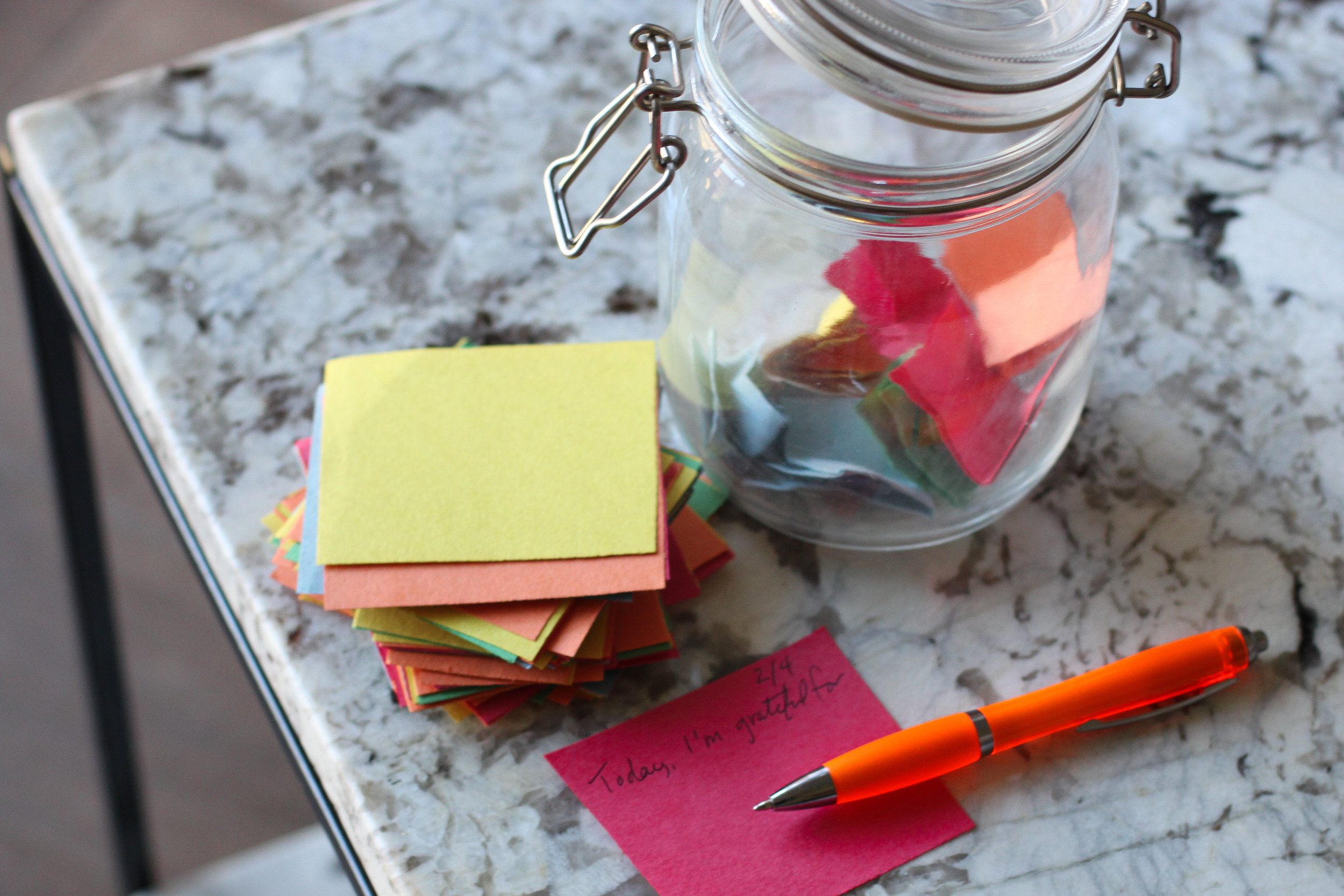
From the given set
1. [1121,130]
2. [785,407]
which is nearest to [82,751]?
[785,407]

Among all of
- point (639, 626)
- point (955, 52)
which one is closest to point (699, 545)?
point (639, 626)

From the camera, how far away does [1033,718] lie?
52 centimetres

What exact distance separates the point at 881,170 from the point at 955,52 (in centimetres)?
5

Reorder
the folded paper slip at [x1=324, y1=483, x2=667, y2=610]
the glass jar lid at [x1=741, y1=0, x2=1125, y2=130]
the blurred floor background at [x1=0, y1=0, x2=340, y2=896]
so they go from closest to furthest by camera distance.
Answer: the glass jar lid at [x1=741, y1=0, x2=1125, y2=130] < the folded paper slip at [x1=324, y1=483, x2=667, y2=610] < the blurred floor background at [x1=0, y1=0, x2=340, y2=896]

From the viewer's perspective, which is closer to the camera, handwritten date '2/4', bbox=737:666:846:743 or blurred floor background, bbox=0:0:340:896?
handwritten date '2/4', bbox=737:666:846:743

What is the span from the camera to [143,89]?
2.46 ft

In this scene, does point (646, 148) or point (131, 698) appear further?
point (131, 698)

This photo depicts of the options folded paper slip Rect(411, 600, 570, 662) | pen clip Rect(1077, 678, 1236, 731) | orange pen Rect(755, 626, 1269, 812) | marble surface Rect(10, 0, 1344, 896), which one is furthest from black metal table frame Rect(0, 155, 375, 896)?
pen clip Rect(1077, 678, 1236, 731)

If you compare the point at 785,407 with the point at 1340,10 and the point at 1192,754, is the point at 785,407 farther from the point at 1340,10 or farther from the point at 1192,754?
the point at 1340,10

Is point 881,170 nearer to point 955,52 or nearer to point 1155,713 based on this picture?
point 955,52

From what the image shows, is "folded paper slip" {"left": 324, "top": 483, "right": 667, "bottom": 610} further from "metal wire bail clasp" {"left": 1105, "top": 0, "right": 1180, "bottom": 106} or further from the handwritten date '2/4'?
"metal wire bail clasp" {"left": 1105, "top": 0, "right": 1180, "bottom": 106}

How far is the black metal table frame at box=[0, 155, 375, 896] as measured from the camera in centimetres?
58

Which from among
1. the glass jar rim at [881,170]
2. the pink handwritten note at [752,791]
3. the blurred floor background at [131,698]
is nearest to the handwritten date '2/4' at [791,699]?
the pink handwritten note at [752,791]

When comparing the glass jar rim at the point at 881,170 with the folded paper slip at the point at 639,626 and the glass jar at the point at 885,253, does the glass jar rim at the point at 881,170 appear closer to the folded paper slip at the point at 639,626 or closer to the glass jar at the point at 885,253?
Answer: the glass jar at the point at 885,253
